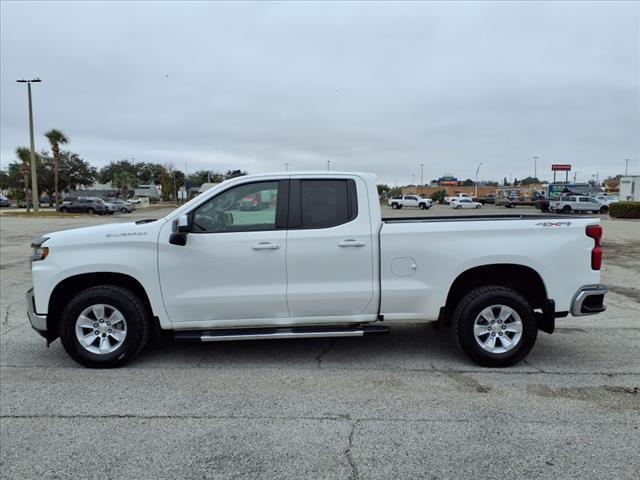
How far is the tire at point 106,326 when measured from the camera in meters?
4.77

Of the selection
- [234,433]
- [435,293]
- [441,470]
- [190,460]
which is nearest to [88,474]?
[190,460]

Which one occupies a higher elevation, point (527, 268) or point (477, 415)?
point (527, 268)

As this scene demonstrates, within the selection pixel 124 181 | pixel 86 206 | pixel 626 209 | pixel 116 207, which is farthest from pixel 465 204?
pixel 124 181

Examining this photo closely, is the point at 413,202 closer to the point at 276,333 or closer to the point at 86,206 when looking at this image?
the point at 86,206

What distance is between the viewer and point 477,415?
12.6 ft

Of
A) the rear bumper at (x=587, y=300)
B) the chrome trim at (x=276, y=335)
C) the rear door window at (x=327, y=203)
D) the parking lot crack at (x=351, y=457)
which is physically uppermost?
the rear door window at (x=327, y=203)

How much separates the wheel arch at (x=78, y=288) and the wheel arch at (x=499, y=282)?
3.08 metres

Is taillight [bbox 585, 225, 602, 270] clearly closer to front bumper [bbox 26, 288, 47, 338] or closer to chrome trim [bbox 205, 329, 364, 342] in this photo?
chrome trim [bbox 205, 329, 364, 342]

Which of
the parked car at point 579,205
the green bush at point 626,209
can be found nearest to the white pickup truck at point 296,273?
the green bush at point 626,209

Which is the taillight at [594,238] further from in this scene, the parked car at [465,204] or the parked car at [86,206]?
the parked car at [465,204]

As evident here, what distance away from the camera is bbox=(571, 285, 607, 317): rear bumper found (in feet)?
15.8

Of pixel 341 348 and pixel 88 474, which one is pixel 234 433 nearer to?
pixel 88 474

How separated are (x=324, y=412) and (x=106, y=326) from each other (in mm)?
2407

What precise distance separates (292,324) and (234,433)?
146 cm
